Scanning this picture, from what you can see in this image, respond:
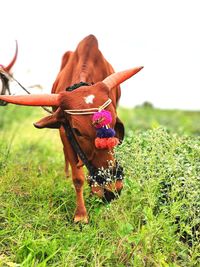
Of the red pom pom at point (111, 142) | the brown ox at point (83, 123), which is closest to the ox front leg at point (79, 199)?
the brown ox at point (83, 123)

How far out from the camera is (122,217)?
16.2ft

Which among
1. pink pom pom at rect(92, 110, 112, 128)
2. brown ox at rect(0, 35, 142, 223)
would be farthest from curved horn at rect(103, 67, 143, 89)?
pink pom pom at rect(92, 110, 112, 128)

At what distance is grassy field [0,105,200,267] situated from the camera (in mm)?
4367

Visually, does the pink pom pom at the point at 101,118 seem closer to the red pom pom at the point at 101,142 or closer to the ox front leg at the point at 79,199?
the red pom pom at the point at 101,142

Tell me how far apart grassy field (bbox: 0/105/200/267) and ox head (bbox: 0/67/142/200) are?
174 millimetres

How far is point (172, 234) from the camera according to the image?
4.54 metres

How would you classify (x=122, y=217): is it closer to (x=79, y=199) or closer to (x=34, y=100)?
(x=79, y=199)

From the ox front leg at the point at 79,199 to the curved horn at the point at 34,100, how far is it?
2.78ft

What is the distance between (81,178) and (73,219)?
419mm

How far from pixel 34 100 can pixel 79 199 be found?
109cm

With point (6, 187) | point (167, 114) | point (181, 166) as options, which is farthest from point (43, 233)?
point (167, 114)

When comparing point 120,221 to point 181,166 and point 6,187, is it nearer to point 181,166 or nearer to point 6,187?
point 181,166

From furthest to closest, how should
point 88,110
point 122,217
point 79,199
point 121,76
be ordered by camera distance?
1. point 79,199
2. point 121,76
3. point 122,217
4. point 88,110

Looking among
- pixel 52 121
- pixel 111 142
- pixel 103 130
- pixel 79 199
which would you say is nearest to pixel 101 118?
pixel 103 130
